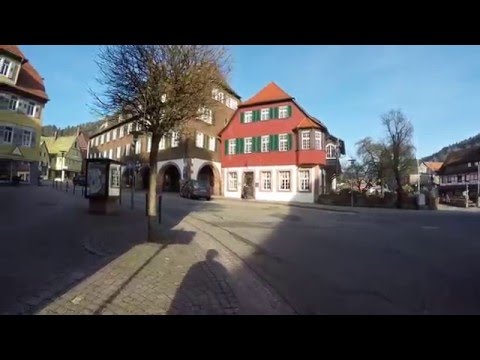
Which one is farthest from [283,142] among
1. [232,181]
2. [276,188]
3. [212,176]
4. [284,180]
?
[212,176]

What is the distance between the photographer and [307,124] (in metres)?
36.2

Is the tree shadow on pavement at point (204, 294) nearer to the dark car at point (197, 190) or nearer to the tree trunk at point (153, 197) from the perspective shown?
the tree trunk at point (153, 197)

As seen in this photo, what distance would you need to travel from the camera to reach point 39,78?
1473 inches

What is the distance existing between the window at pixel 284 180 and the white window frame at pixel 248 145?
192 inches

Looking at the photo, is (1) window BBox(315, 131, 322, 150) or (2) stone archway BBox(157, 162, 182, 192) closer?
(1) window BBox(315, 131, 322, 150)

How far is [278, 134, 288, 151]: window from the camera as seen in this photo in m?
38.0

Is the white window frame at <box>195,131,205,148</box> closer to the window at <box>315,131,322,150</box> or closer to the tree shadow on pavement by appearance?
the window at <box>315,131,322,150</box>

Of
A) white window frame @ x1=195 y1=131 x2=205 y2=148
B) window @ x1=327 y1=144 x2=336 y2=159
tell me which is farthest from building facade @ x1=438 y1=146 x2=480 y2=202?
white window frame @ x1=195 y1=131 x2=205 y2=148

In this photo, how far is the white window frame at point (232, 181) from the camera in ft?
137

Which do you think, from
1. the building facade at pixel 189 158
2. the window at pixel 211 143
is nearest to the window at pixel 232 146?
the building facade at pixel 189 158

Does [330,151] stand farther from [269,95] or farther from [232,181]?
[232,181]

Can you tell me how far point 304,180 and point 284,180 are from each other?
2.24 metres
